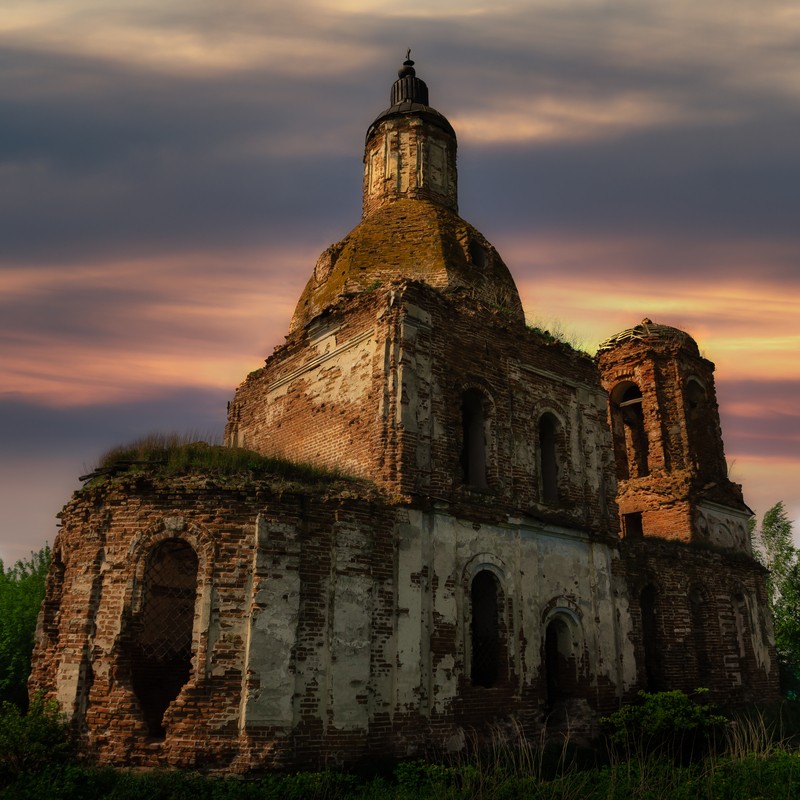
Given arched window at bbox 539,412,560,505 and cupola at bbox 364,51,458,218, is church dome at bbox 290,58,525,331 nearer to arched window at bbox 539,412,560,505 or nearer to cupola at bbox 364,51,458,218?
cupola at bbox 364,51,458,218

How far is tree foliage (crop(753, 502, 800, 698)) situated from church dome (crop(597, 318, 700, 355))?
824cm

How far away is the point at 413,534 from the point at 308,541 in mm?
1711

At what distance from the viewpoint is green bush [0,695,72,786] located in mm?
8461

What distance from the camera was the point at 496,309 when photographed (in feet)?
46.4

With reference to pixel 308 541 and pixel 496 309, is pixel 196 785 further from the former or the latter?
pixel 496 309

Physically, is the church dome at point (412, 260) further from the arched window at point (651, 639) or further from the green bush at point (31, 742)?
the green bush at point (31, 742)

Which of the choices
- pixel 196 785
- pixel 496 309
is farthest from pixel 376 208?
pixel 196 785

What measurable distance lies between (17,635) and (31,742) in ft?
45.4

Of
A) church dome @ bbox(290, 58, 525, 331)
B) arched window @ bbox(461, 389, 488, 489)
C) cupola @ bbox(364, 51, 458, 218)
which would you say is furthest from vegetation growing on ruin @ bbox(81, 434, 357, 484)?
cupola @ bbox(364, 51, 458, 218)

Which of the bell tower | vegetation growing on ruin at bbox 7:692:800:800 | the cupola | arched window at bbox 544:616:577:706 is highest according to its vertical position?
the cupola

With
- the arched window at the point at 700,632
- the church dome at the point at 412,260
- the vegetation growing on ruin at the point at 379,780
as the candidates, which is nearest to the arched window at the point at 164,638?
the vegetation growing on ruin at the point at 379,780

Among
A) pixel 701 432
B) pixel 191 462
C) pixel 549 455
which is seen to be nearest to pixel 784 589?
pixel 701 432

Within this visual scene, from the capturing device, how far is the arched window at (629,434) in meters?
21.2

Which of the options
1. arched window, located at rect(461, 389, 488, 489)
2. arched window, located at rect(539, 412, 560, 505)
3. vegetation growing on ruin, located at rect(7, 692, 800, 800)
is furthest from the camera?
arched window, located at rect(539, 412, 560, 505)
